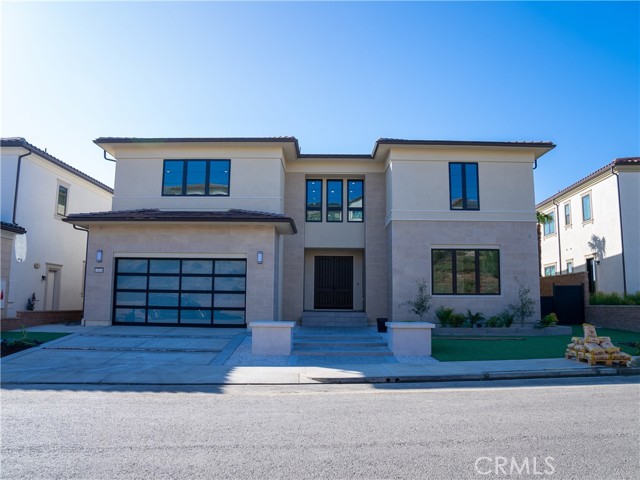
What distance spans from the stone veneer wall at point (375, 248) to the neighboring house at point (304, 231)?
41 mm

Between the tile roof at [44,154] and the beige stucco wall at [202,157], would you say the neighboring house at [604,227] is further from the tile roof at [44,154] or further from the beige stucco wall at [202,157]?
the tile roof at [44,154]

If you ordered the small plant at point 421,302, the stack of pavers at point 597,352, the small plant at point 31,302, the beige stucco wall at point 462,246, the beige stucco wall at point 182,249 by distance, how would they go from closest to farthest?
the stack of pavers at point 597,352
the beige stucco wall at point 182,249
the small plant at point 421,302
the beige stucco wall at point 462,246
the small plant at point 31,302

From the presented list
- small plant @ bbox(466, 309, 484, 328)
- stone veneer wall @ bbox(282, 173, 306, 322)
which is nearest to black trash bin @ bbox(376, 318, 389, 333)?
small plant @ bbox(466, 309, 484, 328)

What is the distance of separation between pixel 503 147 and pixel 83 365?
15305 millimetres

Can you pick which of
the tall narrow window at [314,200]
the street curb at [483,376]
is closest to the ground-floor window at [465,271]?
the tall narrow window at [314,200]

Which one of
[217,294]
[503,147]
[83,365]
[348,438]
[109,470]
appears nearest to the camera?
[109,470]

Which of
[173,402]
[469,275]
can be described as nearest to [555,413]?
[173,402]

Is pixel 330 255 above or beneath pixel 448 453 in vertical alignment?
above

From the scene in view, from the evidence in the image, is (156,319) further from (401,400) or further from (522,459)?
(522,459)

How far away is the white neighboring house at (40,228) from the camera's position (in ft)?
58.5

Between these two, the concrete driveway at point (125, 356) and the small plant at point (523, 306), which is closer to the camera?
the concrete driveway at point (125, 356)

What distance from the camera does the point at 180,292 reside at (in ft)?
53.9

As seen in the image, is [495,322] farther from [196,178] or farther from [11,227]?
[11,227]

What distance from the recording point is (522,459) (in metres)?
4.90
